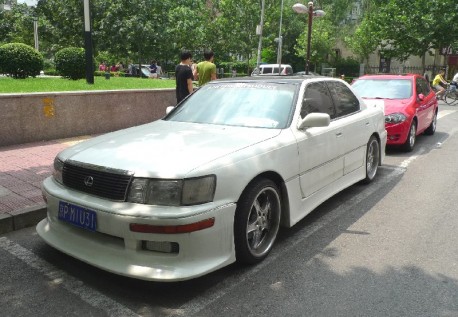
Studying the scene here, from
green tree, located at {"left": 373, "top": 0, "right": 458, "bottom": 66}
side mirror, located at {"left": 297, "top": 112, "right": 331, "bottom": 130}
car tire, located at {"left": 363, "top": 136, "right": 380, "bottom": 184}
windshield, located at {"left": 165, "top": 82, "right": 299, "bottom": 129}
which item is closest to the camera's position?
side mirror, located at {"left": 297, "top": 112, "right": 331, "bottom": 130}

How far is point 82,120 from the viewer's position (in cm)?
896

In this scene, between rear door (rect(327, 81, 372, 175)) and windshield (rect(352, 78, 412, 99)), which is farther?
windshield (rect(352, 78, 412, 99))

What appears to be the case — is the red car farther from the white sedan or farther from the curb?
the curb

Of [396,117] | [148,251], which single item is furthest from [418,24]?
[148,251]

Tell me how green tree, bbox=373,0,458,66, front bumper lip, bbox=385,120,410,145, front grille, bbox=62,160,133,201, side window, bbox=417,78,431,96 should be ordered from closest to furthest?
front grille, bbox=62,160,133,201
front bumper lip, bbox=385,120,410,145
side window, bbox=417,78,431,96
green tree, bbox=373,0,458,66

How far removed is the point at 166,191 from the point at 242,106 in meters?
1.74

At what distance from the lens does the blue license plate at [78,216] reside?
10.4ft

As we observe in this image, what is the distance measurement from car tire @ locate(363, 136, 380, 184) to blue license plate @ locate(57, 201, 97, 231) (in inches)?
157

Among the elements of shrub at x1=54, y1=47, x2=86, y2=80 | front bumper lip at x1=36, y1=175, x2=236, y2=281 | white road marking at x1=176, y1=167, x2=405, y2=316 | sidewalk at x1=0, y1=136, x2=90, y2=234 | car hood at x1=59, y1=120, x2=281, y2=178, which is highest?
shrub at x1=54, y1=47, x2=86, y2=80

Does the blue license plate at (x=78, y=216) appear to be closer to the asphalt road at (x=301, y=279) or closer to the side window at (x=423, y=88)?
the asphalt road at (x=301, y=279)

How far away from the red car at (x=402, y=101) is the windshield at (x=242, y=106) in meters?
3.79

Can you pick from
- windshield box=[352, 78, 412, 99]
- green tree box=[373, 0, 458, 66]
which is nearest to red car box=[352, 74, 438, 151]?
windshield box=[352, 78, 412, 99]

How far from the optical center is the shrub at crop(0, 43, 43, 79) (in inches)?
445

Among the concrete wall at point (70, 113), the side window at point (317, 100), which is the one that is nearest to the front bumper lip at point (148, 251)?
the side window at point (317, 100)
